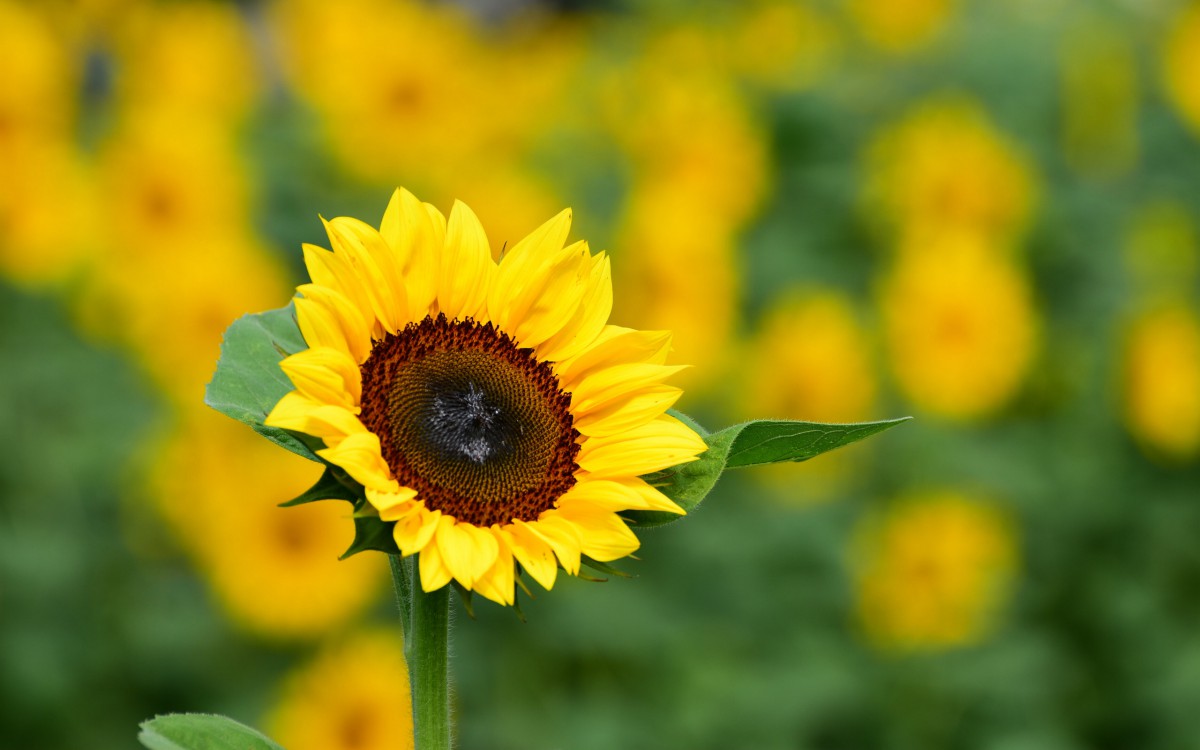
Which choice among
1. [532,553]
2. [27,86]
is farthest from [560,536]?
[27,86]

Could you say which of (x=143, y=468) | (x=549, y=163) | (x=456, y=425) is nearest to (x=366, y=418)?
(x=456, y=425)

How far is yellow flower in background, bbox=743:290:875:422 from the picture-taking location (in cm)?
385

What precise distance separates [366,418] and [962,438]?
3342mm

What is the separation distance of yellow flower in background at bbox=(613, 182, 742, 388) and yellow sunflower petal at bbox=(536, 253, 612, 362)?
264 centimetres

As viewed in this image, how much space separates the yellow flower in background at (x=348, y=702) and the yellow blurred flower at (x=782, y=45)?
259 centimetres

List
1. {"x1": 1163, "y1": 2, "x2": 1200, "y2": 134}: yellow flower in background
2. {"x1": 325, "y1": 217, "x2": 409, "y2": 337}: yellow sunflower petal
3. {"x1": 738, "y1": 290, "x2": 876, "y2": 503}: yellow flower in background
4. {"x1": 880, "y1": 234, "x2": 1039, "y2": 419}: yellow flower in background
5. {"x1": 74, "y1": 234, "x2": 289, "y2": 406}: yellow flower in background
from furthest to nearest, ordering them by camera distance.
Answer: {"x1": 1163, "y1": 2, "x2": 1200, "y2": 134}: yellow flower in background → {"x1": 880, "y1": 234, "x2": 1039, "y2": 419}: yellow flower in background → {"x1": 738, "y1": 290, "x2": 876, "y2": 503}: yellow flower in background → {"x1": 74, "y1": 234, "x2": 289, "y2": 406}: yellow flower in background → {"x1": 325, "y1": 217, "x2": 409, "y2": 337}: yellow sunflower petal

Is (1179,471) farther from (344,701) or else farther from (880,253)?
(344,701)

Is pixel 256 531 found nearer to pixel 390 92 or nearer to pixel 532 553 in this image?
pixel 390 92

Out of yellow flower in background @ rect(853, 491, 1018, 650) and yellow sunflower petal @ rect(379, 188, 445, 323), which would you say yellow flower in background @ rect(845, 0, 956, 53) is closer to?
yellow flower in background @ rect(853, 491, 1018, 650)

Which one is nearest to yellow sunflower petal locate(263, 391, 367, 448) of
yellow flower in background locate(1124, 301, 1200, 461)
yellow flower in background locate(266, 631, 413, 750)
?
yellow flower in background locate(266, 631, 413, 750)

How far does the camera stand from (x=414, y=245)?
42.3 inches

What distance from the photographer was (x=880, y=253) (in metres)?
4.55

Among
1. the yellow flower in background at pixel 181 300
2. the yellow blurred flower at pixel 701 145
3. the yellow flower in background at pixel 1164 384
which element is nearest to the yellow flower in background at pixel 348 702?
the yellow flower in background at pixel 181 300

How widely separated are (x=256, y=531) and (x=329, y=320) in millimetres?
2262
